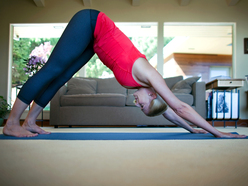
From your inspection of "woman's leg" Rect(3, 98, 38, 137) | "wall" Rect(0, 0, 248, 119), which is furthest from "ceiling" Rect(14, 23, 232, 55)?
"woman's leg" Rect(3, 98, 38, 137)

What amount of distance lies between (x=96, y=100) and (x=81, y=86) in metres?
0.88

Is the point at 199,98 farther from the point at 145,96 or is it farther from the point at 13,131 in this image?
the point at 13,131

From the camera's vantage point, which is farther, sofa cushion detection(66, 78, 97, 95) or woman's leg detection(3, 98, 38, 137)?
sofa cushion detection(66, 78, 97, 95)

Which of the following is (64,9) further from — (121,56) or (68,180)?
(68,180)

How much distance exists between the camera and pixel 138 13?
5.59m

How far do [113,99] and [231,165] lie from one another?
9.70ft

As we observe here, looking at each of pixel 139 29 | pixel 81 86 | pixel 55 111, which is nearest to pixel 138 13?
pixel 139 29

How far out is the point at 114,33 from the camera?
4.87 feet

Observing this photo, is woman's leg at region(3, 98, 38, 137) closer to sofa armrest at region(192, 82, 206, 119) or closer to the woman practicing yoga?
the woman practicing yoga

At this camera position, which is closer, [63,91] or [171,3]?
[63,91]

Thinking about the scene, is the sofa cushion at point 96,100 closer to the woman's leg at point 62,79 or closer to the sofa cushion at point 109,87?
the sofa cushion at point 109,87

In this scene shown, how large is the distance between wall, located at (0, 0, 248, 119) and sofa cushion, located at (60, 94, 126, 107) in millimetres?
2640

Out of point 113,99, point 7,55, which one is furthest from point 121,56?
point 7,55

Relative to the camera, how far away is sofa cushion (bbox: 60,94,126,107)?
11.9 feet
